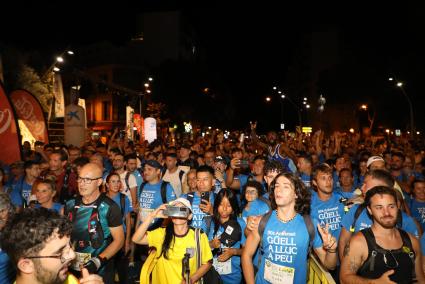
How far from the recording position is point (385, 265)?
3.21 metres

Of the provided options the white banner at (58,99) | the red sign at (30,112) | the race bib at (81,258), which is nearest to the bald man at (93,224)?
the race bib at (81,258)

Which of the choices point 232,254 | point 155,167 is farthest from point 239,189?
point 232,254

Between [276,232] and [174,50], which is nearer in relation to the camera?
[276,232]

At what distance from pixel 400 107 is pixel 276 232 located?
119 ft

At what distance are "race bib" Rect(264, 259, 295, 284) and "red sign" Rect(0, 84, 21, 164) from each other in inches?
350

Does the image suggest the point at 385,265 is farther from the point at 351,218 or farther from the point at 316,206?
the point at 316,206

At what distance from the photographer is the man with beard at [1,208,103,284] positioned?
235 cm

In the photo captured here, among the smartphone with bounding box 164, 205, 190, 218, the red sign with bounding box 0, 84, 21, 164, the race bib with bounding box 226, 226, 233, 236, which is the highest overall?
the red sign with bounding box 0, 84, 21, 164

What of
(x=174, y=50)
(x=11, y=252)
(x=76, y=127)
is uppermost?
(x=174, y=50)

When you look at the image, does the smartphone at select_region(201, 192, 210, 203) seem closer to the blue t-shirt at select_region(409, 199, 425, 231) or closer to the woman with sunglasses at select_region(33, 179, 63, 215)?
the woman with sunglasses at select_region(33, 179, 63, 215)

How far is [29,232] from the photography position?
7.81ft

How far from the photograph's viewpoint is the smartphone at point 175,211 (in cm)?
365

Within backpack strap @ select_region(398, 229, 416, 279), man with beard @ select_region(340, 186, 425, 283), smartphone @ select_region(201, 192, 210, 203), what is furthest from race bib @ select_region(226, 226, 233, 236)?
backpack strap @ select_region(398, 229, 416, 279)

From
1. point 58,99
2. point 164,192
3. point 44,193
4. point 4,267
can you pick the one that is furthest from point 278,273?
point 58,99
